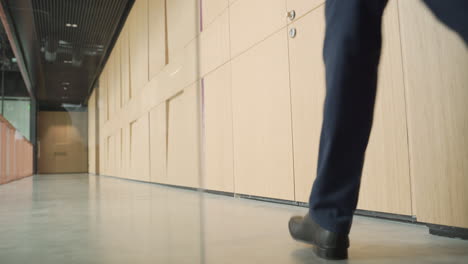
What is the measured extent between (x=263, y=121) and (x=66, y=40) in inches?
50.2

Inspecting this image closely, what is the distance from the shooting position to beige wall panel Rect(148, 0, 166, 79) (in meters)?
0.84

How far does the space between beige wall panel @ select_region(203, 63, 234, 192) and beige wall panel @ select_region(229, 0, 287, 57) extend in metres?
0.22

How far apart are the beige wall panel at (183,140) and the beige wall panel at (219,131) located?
164cm

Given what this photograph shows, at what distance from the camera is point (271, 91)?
1.97m

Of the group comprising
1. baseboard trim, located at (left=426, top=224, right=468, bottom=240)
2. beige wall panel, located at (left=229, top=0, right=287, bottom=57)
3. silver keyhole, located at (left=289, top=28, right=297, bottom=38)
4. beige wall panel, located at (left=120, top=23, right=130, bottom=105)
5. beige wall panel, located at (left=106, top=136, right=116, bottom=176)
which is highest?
beige wall panel, located at (left=229, top=0, right=287, bottom=57)

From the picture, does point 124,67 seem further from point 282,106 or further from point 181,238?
point 282,106

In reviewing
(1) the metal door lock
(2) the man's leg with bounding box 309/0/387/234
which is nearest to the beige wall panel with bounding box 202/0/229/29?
(1) the metal door lock

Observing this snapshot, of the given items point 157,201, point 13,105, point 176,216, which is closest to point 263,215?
point 157,201

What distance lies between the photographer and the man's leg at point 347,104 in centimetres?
74

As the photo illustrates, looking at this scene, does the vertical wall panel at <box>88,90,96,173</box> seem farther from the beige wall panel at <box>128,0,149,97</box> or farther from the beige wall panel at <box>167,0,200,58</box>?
the beige wall panel at <box>167,0,200,58</box>

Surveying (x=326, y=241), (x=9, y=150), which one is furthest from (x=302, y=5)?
(x=9, y=150)

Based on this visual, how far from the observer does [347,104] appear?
741mm

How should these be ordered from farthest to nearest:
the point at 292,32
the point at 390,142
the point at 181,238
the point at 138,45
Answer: the point at 292,32, the point at 390,142, the point at 138,45, the point at 181,238

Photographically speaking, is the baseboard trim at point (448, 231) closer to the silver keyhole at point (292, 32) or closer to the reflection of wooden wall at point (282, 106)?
the reflection of wooden wall at point (282, 106)
